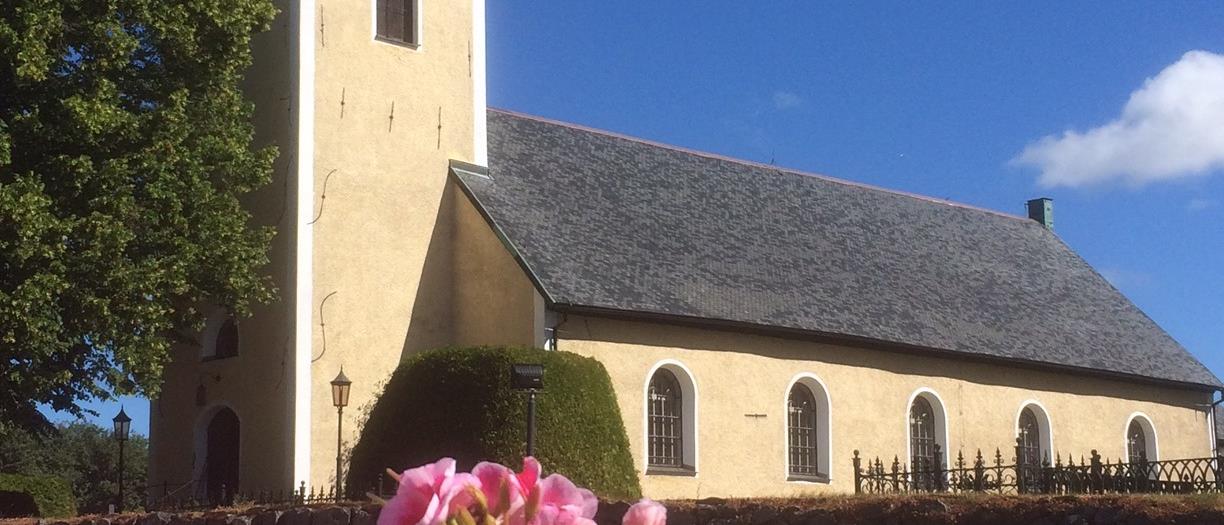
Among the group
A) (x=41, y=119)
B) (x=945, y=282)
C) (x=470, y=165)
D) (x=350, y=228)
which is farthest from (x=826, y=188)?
(x=41, y=119)

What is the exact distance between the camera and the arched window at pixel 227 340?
2565 centimetres

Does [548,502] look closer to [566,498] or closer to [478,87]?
[566,498]

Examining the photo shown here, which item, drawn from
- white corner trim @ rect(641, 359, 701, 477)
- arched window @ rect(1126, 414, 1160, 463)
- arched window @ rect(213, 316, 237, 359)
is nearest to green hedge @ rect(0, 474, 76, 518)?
arched window @ rect(213, 316, 237, 359)

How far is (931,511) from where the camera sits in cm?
1218

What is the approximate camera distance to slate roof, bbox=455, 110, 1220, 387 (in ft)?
84.6

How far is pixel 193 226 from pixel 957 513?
14.0m

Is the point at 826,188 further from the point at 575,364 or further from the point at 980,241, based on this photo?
the point at 575,364

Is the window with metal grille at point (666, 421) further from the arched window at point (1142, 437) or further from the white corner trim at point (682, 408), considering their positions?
the arched window at point (1142, 437)

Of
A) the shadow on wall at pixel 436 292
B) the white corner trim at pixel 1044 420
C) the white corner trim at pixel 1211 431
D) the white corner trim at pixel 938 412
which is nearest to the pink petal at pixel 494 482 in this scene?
the shadow on wall at pixel 436 292

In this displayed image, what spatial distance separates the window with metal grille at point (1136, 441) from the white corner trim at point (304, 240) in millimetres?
19278

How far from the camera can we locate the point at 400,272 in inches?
982

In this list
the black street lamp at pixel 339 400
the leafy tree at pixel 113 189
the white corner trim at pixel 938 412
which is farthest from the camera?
the white corner trim at pixel 938 412

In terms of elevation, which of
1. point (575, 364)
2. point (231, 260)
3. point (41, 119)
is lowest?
point (575, 364)

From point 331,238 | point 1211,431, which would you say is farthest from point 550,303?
point 1211,431
